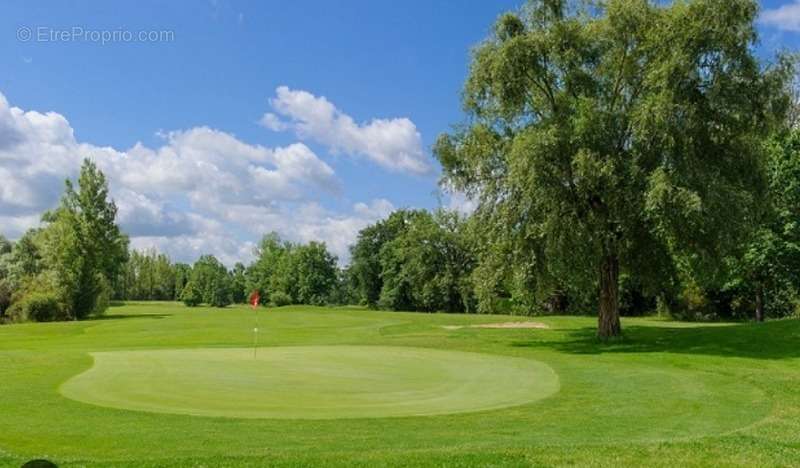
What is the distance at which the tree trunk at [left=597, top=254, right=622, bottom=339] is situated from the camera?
2895 cm

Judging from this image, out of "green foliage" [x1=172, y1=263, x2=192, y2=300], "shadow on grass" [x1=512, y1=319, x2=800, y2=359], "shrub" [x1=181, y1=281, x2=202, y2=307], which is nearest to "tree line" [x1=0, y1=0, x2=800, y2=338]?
"shadow on grass" [x1=512, y1=319, x2=800, y2=359]

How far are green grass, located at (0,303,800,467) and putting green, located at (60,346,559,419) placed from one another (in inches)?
3.0

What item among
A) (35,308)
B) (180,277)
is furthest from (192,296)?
(35,308)

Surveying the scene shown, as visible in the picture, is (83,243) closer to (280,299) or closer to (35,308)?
(35,308)

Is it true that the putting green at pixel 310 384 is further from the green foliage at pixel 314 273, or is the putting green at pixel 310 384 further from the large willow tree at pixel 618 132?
the green foliage at pixel 314 273

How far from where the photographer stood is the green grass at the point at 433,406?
30.3 ft

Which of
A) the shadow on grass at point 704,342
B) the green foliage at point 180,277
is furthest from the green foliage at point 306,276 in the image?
the shadow on grass at point 704,342

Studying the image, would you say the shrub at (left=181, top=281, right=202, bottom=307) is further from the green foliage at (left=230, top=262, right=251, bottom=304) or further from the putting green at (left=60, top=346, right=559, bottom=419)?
the putting green at (left=60, top=346, right=559, bottom=419)

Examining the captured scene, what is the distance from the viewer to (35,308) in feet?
192

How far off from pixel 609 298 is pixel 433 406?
18031 millimetres

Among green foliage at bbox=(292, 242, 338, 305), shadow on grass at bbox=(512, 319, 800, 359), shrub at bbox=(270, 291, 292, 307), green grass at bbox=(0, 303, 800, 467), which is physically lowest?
green grass at bbox=(0, 303, 800, 467)

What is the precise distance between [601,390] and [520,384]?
1.96 metres

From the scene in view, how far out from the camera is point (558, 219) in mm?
26438

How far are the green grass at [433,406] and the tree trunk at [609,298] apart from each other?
2.64 metres
